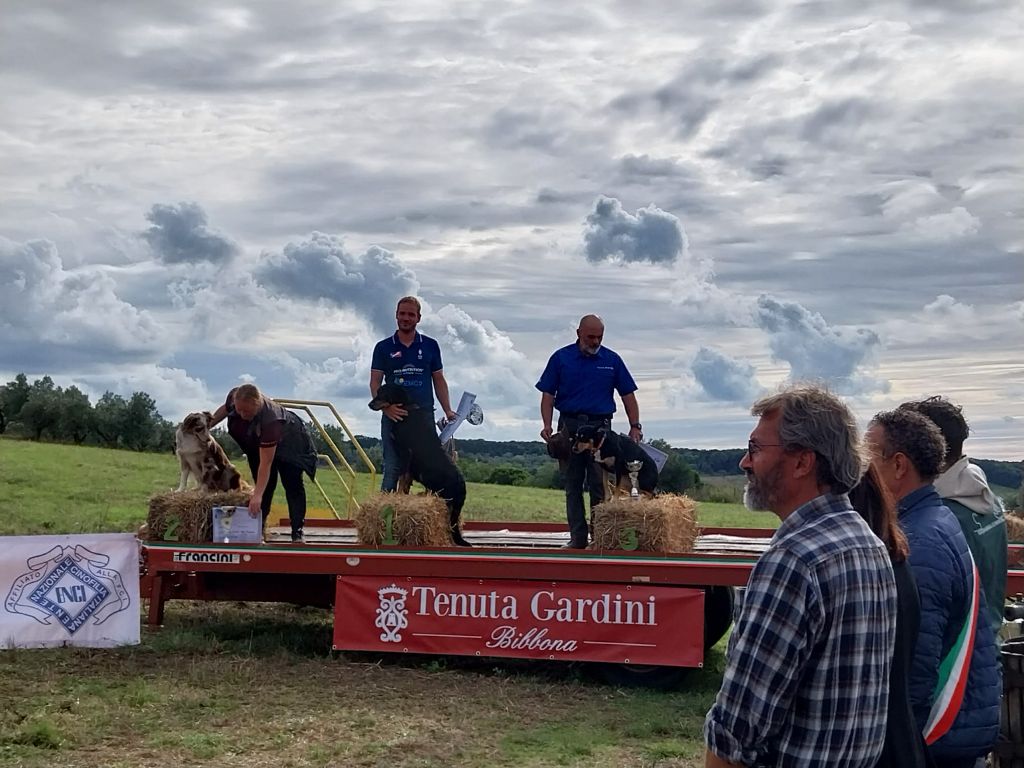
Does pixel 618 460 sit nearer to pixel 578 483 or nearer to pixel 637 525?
pixel 578 483

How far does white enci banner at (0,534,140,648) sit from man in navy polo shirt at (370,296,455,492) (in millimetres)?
2192

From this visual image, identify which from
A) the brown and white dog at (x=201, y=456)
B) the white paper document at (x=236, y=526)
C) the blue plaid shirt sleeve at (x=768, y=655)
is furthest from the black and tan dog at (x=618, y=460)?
the blue plaid shirt sleeve at (x=768, y=655)

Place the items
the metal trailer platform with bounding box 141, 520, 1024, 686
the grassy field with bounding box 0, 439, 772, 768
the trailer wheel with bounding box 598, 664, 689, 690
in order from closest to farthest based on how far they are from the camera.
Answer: the grassy field with bounding box 0, 439, 772, 768, the metal trailer platform with bounding box 141, 520, 1024, 686, the trailer wheel with bounding box 598, 664, 689, 690

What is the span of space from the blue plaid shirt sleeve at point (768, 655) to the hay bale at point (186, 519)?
7002 millimetres

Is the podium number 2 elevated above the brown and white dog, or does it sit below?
below

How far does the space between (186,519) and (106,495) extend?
41.3 ft

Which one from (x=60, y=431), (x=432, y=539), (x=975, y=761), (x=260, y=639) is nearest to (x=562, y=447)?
(x=432, y=539)

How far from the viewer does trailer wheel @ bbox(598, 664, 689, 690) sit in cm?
795

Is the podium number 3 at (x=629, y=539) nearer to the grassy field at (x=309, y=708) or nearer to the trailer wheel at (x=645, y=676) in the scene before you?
the trailer wheel at (x=645, y=676)

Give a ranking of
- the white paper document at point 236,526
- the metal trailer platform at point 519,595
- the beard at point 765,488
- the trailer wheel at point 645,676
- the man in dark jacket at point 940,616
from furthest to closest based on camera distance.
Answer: the white paper document at point 236,526, the trailer wheel at point 645,676, the metal trailer platform at point 519,595, the man in dark jacket at point 940,616, the beard at point 765,488

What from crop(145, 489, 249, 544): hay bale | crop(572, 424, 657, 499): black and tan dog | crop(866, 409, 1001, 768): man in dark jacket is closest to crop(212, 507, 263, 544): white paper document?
crop(145, 489, 249, 544): hay bale

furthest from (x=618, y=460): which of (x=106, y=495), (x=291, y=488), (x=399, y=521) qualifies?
(x=106, y=495)

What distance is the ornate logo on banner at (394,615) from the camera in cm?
822

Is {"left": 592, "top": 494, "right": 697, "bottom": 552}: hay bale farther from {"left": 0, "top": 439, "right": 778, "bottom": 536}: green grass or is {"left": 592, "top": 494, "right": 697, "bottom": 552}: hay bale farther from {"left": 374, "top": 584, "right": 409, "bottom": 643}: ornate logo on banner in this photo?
{"left": 0, "top": 439, "right": 778, "bottom": 536}: green grass
